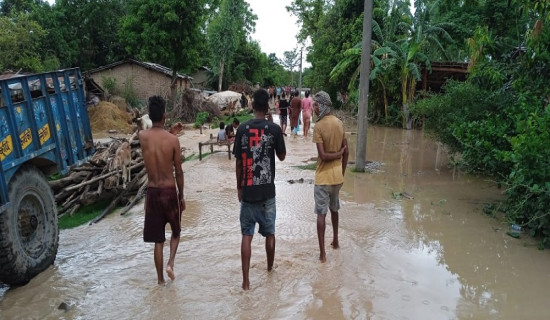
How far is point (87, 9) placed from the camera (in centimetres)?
3284

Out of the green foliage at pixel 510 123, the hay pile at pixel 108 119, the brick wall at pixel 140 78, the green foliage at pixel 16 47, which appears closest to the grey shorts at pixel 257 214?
the green foliage at pixel 510 123

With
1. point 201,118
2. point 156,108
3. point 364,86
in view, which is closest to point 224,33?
point 201,118

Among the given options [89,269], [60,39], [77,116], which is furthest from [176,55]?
[89,269]

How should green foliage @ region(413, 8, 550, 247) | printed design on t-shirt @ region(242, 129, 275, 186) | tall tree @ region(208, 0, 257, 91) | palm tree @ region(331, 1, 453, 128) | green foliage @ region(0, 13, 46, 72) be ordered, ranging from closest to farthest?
printed design on t-shirt @ region(242, 129, 275, 186) < green foliage @ region(413, 8, 550, 247) < palm tree @ region(331, 1, 453, 128) < green foliage @ region(0, 13, 46, 72) < tall tree @ region(208, 0, 257, 91)

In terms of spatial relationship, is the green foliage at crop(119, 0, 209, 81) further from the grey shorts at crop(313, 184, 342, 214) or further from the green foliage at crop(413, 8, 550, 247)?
the grey shorts at crop(313, 184, 342, 214)

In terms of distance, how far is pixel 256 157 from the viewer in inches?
173

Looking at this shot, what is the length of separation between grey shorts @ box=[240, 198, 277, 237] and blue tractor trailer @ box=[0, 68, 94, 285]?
2420 mm

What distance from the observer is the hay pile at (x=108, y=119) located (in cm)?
2143

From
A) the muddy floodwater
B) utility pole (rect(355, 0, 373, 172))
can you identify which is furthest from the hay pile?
utility pole (rect(355, 0, 373, 172))

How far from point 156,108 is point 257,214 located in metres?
1.51

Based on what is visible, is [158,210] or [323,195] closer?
[158,210]

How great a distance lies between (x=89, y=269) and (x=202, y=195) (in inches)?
147

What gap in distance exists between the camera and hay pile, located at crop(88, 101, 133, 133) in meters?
21.4

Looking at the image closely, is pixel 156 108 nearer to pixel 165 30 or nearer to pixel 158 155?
pixel 158 155
